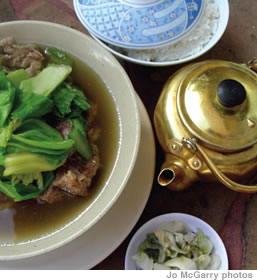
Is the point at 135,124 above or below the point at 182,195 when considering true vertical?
above

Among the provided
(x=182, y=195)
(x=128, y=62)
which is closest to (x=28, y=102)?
(x=128, y=62)

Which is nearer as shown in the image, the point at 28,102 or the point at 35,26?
the point at 28,102

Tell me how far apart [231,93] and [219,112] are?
94 mm

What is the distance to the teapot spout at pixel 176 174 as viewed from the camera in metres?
1.23

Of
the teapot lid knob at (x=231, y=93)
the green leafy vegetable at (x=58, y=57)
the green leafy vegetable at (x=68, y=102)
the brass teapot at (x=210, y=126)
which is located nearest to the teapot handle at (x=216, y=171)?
the brass teapot at (x=210, y=126)

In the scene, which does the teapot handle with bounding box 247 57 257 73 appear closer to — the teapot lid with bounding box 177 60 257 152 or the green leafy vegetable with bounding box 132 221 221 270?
the teapot lid with bounding box 177 60 257 152

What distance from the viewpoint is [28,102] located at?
3.66ft

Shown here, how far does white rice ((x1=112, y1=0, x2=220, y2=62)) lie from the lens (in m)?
1.51

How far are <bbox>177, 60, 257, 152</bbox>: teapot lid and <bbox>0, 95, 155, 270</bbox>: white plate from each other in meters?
0.28

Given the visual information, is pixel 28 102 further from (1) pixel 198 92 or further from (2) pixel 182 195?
(2) pixel 182 195

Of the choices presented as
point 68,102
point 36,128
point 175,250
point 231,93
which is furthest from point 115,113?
point 175,250

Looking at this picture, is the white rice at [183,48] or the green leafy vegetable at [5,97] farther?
the white rice at [183,48]

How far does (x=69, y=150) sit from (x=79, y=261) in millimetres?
419

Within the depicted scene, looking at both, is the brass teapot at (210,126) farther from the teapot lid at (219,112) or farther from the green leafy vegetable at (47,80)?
the green leafy vegetable at (47,80)
